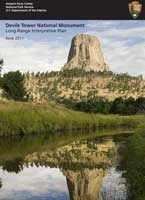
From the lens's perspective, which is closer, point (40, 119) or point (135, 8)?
point (135, 8)

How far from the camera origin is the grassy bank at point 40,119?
51.1 meters

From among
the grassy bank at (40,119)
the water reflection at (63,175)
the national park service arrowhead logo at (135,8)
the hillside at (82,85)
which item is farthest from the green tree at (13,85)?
the hillside at (82,85)

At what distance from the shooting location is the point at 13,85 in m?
81.2

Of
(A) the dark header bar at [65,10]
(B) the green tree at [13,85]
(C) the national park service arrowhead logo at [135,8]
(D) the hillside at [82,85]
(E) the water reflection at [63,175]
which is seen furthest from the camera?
(D) the hillside at [82,85]

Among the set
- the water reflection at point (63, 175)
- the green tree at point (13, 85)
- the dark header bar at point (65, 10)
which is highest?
the dark header bar at point (65, 10)

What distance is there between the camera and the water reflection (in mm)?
20672

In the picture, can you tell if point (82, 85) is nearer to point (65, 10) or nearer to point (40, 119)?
point (40, 119)

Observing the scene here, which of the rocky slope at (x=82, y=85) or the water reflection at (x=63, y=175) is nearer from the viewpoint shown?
the water reflection at (x=63, y=175)

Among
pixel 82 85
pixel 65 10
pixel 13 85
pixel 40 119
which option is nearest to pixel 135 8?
pixel 65 10

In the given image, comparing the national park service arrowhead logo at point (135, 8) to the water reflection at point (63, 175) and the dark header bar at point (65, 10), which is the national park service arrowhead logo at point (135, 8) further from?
the water reflection at point (63, 175)

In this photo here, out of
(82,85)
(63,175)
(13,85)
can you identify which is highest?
(13,85)

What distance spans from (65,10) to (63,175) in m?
7.91

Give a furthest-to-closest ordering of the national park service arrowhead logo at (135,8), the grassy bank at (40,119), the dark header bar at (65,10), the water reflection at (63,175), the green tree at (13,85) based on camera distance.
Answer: the green tree at (13,85) < the grassy bank at (40,119) < the national park service arrowhead logo at (135,8) < the dark header bar at (65,10) < the water reflection at (63,175)

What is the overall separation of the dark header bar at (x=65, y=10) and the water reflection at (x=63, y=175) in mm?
7275
